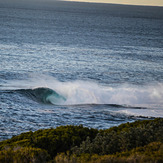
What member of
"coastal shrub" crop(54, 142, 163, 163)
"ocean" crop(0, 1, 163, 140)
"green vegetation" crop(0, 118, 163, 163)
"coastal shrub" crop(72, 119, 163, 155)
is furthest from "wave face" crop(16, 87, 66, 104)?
"coastal shrub" crop(54, 142, 163, 163)

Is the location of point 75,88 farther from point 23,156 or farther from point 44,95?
point 23,156

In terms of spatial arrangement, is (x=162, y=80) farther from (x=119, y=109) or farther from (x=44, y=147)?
(x=44, y=147)

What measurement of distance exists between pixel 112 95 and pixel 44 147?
58.7ft

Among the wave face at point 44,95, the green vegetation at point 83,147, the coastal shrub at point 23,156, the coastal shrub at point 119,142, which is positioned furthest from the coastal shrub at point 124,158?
the wave face at point 44,95

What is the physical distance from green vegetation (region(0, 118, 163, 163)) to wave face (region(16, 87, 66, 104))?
13403mm

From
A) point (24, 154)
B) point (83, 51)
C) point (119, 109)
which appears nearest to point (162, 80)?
point (119, 109)

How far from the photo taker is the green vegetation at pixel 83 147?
28.0ft

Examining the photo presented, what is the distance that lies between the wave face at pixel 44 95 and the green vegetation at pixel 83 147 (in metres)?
13.4

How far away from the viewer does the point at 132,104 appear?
25.8m

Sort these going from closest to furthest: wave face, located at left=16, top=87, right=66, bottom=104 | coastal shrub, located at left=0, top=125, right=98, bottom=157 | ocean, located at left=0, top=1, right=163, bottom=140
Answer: coastal shrub, located at left=0, top=125, right=98, bottom=157 → ocean, located at left=0, top=1, right=163, bottom=140 → wave face, located at left=16, top=87, right=66, bottom=104

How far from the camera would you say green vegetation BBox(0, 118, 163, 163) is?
854 centimetres

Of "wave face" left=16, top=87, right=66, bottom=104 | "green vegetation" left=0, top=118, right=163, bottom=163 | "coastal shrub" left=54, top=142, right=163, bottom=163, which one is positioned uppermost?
"wave face" left=16, top=87, right=66, bottom=104

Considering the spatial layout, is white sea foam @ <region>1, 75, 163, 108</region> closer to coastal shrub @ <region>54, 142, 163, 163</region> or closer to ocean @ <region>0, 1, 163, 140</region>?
ocean @ <region>0, 1, 163, 140</region>

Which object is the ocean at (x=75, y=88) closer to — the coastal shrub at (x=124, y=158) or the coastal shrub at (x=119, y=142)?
the coastal shrub at (x=119, y=142)
